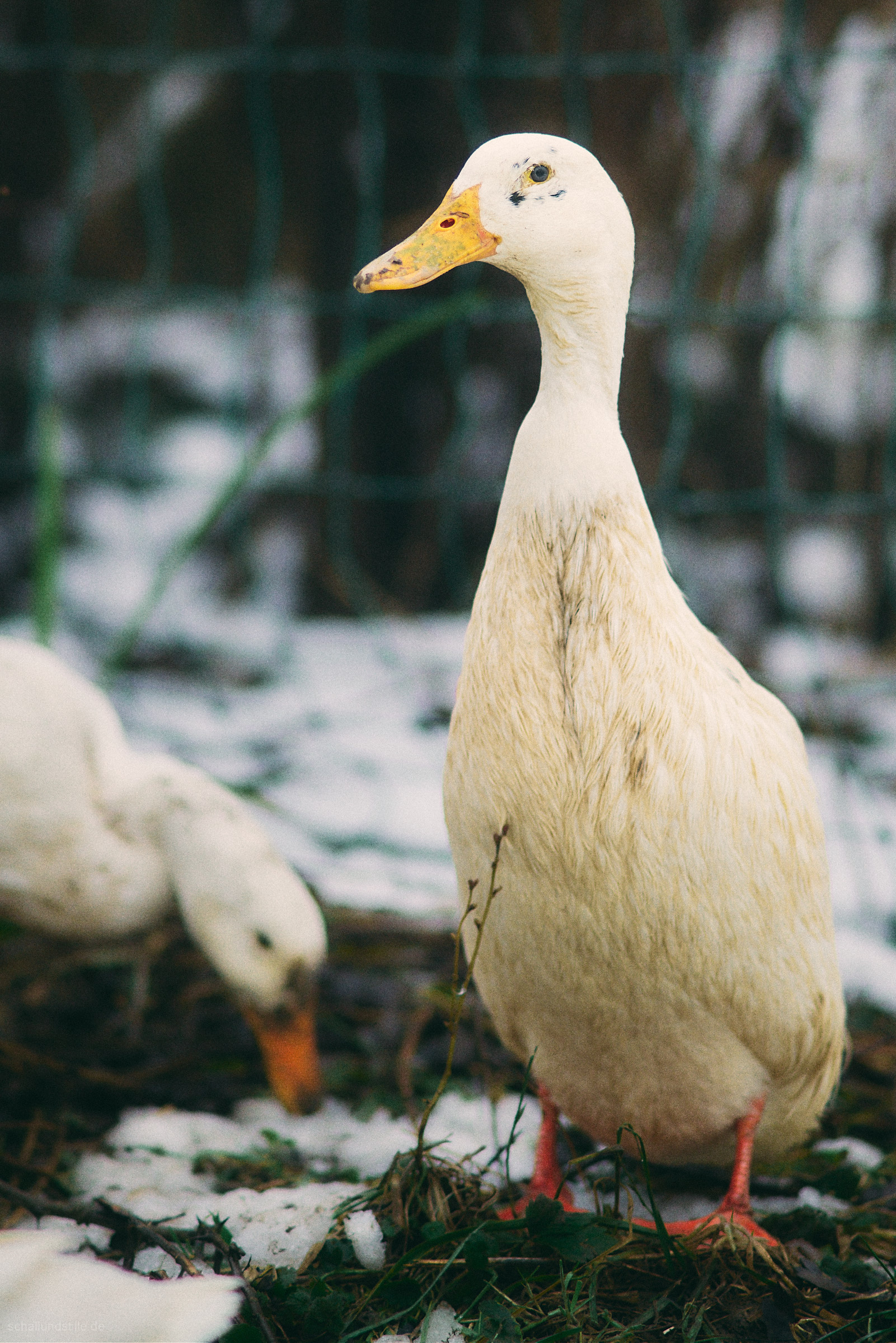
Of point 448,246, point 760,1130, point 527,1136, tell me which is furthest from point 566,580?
point 527,1136

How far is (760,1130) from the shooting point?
1.64 meters

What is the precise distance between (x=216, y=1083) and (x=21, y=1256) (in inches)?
36.0

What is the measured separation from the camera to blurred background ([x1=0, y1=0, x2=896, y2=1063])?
3350 mm

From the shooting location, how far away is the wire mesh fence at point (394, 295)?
3512mm

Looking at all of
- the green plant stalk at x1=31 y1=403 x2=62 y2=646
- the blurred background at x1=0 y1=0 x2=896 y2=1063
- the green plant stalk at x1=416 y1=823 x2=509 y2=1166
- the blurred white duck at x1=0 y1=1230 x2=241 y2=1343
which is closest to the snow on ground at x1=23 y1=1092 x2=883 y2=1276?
the green plant stalk at x1=416 y1=823 x2=509 y2=1166

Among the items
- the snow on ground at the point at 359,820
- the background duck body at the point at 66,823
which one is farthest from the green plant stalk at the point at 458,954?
the background duck body at the point at 66,823

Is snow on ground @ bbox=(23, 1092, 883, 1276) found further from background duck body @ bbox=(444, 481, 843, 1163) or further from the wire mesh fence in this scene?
the wire mesh fence

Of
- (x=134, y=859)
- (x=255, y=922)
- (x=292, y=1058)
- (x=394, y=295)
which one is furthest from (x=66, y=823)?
(x=394, y=295)

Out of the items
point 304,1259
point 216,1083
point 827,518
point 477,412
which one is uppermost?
point 477,412

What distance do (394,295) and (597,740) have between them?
2.78 m

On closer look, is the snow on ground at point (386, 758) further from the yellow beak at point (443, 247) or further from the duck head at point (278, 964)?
the yellow beak at point (443, 247)

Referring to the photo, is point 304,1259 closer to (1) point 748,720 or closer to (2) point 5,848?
(1) point 748,720

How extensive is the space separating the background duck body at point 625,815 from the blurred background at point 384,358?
1375 millimetres

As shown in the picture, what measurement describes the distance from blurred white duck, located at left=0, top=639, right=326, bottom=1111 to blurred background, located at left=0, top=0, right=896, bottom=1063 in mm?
551
